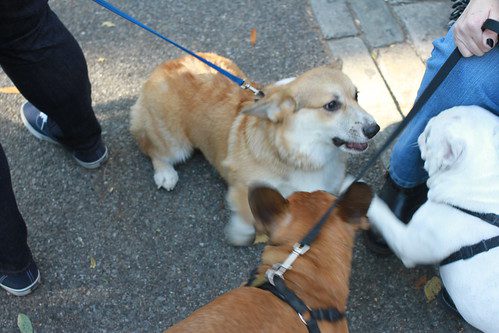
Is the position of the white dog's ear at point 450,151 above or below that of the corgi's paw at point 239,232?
above

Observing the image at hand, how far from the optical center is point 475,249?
208 centimetres

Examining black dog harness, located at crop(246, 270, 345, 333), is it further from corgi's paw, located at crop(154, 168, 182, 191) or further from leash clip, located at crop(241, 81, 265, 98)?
corgi's paw, located at crop(154, 168, 182, 191)

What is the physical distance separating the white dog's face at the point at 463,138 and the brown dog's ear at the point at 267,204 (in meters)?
0.82

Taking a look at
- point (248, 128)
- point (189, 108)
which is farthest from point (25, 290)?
point (248, 128)

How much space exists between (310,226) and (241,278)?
113 cm

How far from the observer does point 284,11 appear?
4266 mm

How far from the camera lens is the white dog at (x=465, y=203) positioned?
2.07 meters

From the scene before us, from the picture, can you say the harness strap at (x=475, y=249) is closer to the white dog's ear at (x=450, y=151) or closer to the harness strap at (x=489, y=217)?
the harness strap at (x=489, y=217)

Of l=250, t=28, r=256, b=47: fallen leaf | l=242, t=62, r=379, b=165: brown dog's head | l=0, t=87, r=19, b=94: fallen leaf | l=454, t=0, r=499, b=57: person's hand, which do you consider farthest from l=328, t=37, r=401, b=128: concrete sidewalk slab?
l=0, t=87, r=19, b=94: fallen leaf

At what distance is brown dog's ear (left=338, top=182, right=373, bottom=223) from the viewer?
1.92 m

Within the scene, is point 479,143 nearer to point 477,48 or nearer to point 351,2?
point 477,48

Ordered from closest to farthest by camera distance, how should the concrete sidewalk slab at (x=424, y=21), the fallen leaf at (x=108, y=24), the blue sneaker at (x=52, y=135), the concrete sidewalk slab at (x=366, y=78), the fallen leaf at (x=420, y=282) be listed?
the fallen leaf at (x=420, y=282) → the blue sneaker at (x=52, y=135) → the concrete sidewalk slab at (x=366, y=78) → the concrete sidewalk slab at (x=424, y=21) → the fallen leaf at (x=108, y=24)

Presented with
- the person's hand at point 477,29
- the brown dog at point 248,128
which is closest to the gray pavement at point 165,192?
the brown dog at point 248,128

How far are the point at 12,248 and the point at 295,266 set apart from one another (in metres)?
1.60
